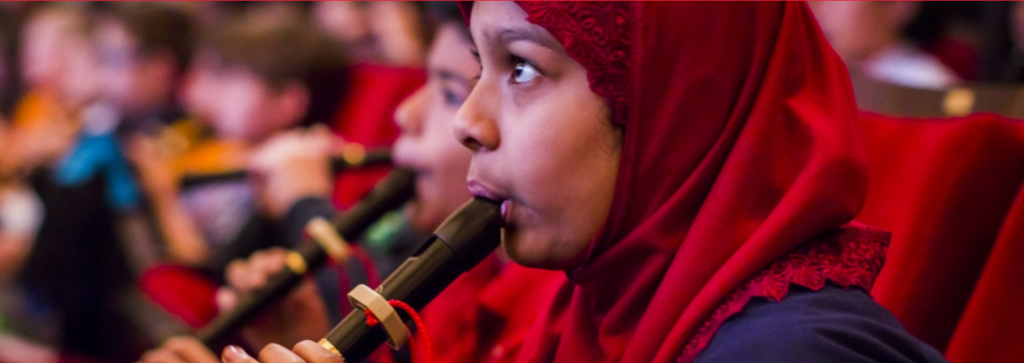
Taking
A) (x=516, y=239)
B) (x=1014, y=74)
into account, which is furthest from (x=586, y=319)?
(x=1014, y=74)

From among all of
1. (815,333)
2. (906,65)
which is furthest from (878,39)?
(815,333)

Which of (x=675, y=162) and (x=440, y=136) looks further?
(x=440, y=136)

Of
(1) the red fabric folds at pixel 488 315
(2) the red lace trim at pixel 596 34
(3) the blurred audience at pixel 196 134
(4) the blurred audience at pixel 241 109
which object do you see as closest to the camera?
(2) the red lace trim at pixel 596 34

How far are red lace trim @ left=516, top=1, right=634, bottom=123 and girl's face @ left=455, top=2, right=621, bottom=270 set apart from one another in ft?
0.04

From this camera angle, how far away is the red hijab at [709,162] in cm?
70

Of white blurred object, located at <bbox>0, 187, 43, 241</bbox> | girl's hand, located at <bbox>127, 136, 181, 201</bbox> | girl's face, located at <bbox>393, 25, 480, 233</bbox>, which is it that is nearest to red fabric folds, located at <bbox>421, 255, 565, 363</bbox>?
girl's face, located at <bbox>393, 25, 480, 233</bbox>

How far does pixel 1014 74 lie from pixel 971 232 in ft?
2.37

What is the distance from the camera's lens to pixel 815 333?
2.06 ft

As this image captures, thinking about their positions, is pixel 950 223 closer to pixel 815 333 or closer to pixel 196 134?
pixel 815 333

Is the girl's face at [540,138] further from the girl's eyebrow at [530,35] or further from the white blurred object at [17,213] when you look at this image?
the white blurred object at [17,213]

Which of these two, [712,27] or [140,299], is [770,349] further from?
[140,299]

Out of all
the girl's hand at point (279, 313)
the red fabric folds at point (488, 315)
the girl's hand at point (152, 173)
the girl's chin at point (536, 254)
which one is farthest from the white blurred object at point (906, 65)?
the girl's hand at point (152, 173)

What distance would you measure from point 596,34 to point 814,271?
0.24 metres

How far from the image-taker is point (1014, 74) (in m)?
1.56
